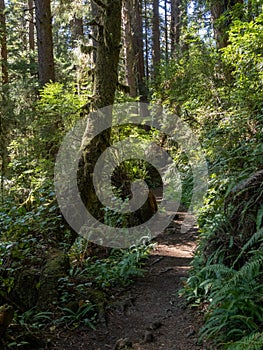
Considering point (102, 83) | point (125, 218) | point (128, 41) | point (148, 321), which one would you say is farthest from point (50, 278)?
point (128, 41)

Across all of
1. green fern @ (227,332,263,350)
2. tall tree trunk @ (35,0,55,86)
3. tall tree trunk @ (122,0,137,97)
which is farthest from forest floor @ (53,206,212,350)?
tall tree trunk @ (122,0,137,97)

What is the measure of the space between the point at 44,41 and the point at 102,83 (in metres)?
4.76

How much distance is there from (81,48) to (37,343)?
703cm

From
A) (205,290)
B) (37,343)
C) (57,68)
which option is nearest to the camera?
(37,343)

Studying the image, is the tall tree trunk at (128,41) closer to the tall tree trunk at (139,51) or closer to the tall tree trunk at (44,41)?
the tall tree trunk at (44,41)

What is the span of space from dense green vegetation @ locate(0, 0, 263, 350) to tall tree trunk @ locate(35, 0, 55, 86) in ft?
1.15

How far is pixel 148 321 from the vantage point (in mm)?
4477

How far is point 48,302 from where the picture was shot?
15.7 ft

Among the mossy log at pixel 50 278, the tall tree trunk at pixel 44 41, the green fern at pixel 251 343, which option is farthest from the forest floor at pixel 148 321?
the tall tree trunk at pixel 44 41

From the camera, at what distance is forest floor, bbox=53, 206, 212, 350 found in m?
3.86

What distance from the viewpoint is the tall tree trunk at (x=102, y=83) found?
7.46m

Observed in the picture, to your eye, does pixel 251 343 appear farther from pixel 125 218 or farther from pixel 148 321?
pixel 125 218

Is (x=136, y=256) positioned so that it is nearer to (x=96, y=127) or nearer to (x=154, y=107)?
(x=96, y=127)

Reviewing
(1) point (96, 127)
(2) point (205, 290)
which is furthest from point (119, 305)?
(1) point (96, 127)
